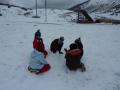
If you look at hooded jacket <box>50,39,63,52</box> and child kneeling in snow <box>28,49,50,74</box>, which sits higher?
hooded jacket <box>50,39,63,52</box>

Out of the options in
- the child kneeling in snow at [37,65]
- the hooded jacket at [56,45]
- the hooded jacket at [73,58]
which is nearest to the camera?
the child kneeling in snow at [37,65]

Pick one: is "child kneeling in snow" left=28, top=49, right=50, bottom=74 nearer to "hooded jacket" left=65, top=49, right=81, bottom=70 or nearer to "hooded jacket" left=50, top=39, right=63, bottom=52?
"hooded jacket" left=65, top=49, right=81, bottom=70

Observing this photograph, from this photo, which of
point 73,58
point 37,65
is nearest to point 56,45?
point 73,58

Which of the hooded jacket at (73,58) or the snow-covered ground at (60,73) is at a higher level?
the hooded jacket at (73,58)

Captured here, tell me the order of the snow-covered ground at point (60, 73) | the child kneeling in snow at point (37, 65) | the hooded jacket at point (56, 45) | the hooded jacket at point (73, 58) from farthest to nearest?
the hooded jacket at point (56, 45), the hooded jacket at point (73, 58), the child kneeling in snow at point (37, 65), the snow-covered ground at point (60, 73)

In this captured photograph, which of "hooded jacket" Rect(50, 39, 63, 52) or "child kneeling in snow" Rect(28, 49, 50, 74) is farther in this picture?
"hooded jacket" Rect(50, 39, 63, 52)

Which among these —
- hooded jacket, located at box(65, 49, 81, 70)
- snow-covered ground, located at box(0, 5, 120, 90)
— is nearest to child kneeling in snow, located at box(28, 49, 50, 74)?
snow-covered ground, located at box(0, 5, 120, 90)

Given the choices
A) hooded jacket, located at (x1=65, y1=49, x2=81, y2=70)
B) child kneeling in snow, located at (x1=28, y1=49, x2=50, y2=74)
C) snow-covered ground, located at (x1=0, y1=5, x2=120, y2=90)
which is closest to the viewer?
snow-covered ground, located at (x1=0, y1=5, x2=120, y2=90)

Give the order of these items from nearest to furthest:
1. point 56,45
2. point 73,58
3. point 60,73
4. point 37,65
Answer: point 37,65 → point 73,58 → point 60,73 → point 56,45

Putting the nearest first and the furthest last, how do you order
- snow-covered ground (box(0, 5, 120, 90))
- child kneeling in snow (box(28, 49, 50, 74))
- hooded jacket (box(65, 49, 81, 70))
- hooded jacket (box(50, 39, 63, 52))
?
snow-covered ground (box(0, 5, 120, 90))
child kneeling in snow (box(28, 49, 50, 74))
hooded jacket (box(65, 49, 81, 70))
hooded jacket (box(50, 39, 63, 52))

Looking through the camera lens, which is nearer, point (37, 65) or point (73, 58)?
point (37, 65)

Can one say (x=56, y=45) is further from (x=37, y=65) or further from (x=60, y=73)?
(x=37, y=65)

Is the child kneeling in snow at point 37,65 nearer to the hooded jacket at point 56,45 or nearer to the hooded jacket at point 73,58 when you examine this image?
the hooded jacket at point 73,58

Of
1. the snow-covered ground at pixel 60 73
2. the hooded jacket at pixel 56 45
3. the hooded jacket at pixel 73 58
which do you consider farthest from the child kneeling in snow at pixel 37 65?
the hooded jacket at pixel 56 45
